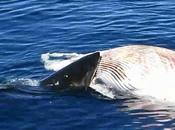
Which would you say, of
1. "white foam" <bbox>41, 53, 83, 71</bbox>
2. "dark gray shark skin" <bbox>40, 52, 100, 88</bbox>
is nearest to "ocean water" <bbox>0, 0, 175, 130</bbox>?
"white foam" <bbox>41, 53, 83, 71</bbox>

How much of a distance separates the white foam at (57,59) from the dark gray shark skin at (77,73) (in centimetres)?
79

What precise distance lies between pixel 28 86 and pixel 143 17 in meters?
6.55

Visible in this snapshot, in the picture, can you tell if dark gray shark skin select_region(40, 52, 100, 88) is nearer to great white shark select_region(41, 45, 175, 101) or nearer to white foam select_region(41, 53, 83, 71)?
great white shark select_region(41, 45, 175, 101)

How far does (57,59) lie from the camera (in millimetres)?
14250

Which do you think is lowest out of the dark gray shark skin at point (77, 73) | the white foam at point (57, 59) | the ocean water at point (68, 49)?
the ocean water at point (68, 49)

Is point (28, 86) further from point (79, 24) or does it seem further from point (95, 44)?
point (79, 24)

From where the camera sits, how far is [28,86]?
41.6 ft

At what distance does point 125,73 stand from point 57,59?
283 centimetres

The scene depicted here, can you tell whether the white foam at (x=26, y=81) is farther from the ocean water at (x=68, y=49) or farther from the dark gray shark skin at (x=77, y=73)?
the dark gray shark skin at (x=77, y=73)

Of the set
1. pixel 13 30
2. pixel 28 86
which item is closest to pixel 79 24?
pixel 13 30

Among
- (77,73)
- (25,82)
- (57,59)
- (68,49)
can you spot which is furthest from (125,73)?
(68,49)

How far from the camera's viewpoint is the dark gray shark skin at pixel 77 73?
11.9 meters

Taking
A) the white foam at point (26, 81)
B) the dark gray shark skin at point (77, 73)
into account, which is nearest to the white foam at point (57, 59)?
the white foam at point (26, 81)

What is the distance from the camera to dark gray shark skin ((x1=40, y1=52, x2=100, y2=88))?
38.9 feet
